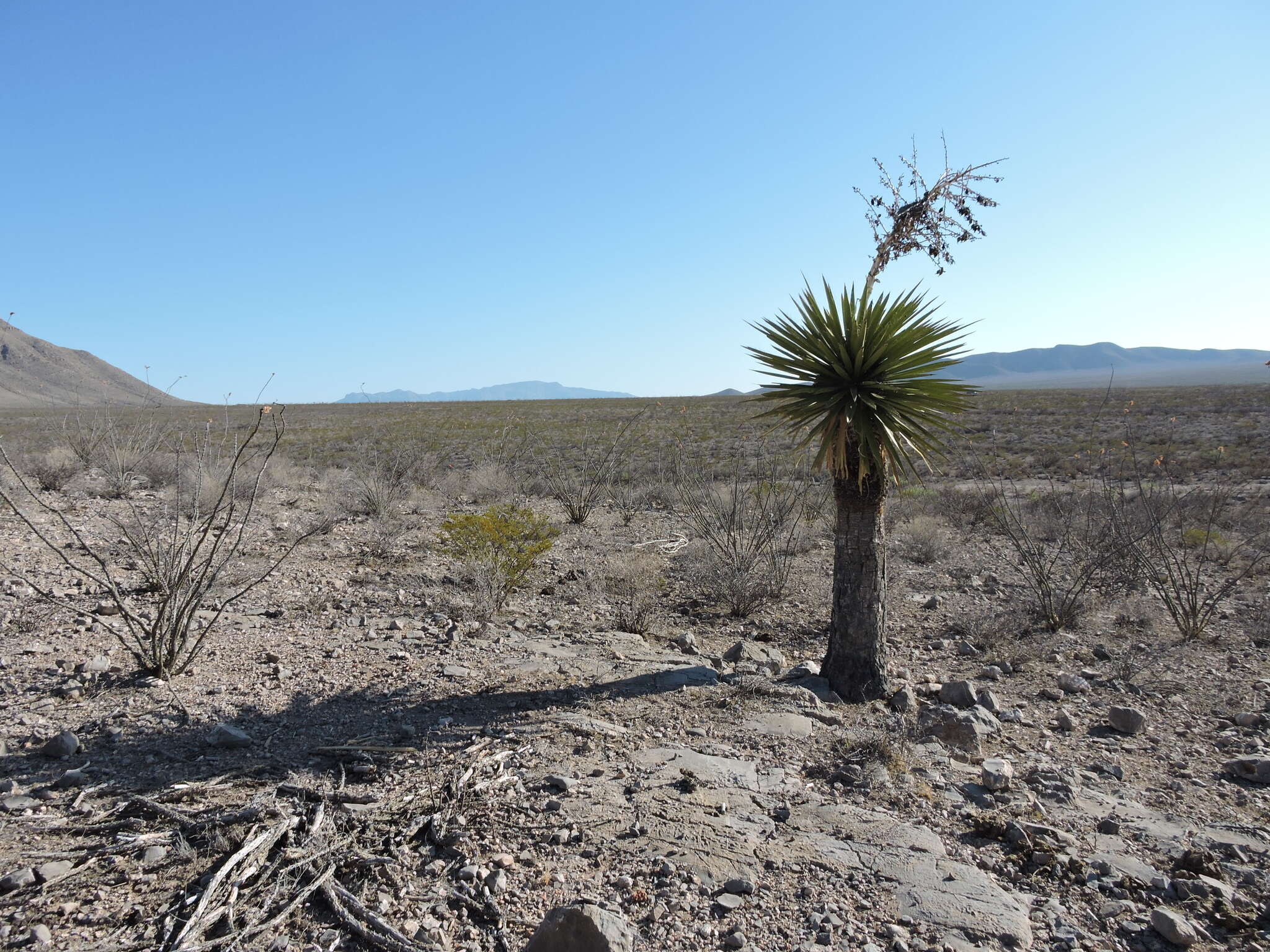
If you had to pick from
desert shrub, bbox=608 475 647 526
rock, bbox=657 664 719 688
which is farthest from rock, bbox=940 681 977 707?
desert shrub, bbox=608 475 647 526

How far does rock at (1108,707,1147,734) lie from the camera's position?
16.0ft

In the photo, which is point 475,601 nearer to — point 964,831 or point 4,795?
point 4,795

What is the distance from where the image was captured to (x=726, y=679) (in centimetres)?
567

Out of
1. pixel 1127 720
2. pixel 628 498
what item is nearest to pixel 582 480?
pixel 628 498

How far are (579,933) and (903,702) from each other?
3413 mm

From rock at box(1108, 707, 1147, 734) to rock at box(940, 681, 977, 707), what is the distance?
872 mm

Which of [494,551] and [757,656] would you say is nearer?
[757,656]

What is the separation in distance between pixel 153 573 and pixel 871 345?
6.71 metres

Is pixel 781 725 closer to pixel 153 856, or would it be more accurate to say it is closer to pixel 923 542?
pixel 153 856

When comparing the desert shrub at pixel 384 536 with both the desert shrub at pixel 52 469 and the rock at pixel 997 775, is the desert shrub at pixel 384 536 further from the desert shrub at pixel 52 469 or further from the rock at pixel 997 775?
the rock at pixel 997 775

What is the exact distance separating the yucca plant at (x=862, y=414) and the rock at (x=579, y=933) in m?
3.28

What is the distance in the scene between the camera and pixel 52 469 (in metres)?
12.6

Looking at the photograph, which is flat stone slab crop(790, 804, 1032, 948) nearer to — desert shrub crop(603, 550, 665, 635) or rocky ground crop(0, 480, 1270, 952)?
rocky ground crop(0, 480, 1270, 952)

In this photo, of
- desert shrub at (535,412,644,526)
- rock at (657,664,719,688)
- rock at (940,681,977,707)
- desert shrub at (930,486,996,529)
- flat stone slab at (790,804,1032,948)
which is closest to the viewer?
flat stone slab at (790,804,1032,948)
